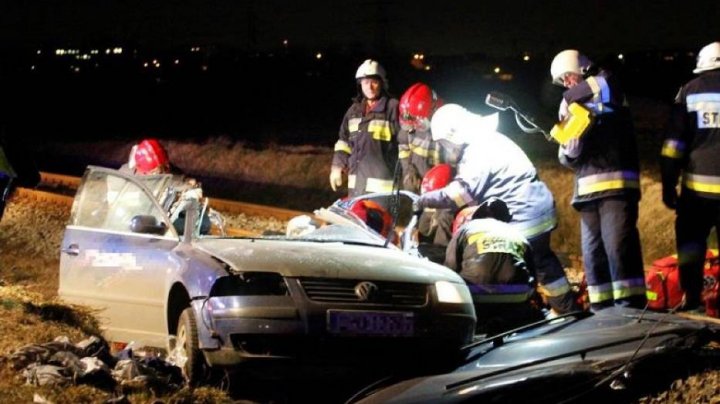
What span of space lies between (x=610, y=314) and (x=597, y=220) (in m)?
1.46

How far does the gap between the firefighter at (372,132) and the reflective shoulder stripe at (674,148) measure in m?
3.34

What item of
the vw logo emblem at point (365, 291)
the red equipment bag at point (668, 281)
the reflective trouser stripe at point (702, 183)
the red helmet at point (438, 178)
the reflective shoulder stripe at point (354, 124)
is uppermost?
the reflective shoulder stripe at point (354, 124)

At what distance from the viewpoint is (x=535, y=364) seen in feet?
14.5

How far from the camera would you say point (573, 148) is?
21.3 feet

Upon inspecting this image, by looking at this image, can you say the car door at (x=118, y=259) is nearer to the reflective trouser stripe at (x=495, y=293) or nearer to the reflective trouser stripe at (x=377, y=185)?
the reflective trouser stripe at (x=495, y=293)

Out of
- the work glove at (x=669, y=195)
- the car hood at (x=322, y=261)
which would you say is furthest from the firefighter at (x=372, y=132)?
the car hood at (x=322, y=261)

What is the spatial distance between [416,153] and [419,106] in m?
0.46

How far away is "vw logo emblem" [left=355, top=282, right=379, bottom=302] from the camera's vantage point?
493cm

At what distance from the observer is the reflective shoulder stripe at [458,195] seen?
276 inches

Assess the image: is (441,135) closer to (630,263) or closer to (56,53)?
(630,263)

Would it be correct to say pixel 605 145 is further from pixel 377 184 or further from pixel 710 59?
pixel 377 184

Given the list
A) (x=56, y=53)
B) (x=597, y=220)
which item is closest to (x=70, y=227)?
(x=597, y=220)

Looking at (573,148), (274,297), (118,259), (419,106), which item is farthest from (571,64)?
(118,259)

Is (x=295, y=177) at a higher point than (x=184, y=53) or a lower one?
lower
